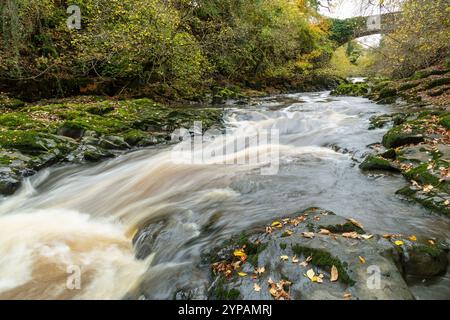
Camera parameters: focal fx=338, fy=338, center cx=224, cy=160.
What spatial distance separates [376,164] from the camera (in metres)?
6.40

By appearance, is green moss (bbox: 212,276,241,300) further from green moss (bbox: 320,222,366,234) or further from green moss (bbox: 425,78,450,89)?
green moss (bbox: 425,78,450,89)

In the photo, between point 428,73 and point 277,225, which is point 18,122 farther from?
point 428,73

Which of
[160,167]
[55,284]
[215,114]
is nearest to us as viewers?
[55,284]

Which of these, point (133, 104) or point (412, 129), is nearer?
point (412, 129)

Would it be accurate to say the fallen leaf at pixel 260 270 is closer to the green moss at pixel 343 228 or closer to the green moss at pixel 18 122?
the green moss at pixel 343 228

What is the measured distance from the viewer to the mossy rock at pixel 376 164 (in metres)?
6.24

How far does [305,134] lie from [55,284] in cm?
845

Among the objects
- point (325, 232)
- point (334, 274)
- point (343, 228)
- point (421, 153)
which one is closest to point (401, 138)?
point (421, 153)

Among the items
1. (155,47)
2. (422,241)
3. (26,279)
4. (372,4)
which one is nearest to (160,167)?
(26,279)

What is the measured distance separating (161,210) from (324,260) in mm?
3116

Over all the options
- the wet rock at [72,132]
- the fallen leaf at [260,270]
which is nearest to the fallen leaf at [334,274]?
the fallen leaf at [260,270]

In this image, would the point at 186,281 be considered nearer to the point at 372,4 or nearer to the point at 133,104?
the point at 372,4
